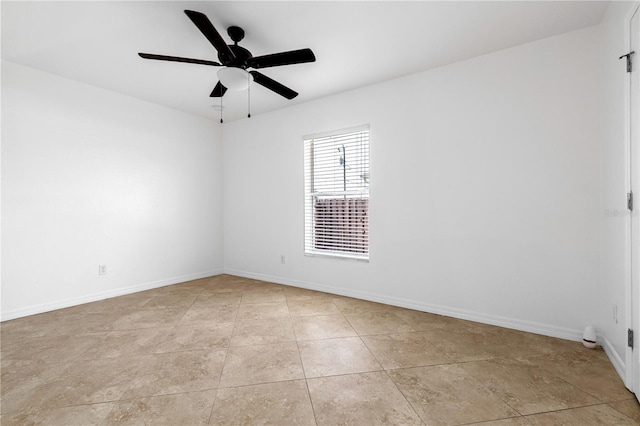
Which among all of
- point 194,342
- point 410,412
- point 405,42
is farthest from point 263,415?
point 405,42

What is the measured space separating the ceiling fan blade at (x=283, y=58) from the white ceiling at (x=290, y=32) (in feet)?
1.13

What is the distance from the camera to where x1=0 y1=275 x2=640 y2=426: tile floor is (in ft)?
5.14

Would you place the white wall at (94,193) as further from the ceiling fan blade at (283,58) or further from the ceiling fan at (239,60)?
the ceiling fan blade at (283,58)

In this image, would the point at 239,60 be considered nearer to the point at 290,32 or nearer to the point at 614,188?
the point at 290,32

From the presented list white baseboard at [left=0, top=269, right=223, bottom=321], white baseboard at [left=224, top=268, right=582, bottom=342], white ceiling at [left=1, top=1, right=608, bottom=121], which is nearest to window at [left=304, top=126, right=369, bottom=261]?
white baseboard at [left=224, top=268, right=582, bottom=342]

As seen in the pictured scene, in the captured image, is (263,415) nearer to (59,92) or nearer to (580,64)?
(580,64)

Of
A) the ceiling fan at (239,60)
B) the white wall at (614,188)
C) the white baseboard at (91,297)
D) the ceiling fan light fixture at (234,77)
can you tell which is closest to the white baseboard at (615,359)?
the white wall at (614,188)

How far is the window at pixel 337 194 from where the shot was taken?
12.1 ft

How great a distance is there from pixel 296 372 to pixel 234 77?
2.41 meters

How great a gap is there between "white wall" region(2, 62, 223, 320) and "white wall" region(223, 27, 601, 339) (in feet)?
7.20

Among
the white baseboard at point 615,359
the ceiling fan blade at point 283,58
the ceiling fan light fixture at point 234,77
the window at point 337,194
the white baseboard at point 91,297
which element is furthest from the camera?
the window at point 337,194

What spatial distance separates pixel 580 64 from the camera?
7.97ft

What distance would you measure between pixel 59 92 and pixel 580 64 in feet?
17.8

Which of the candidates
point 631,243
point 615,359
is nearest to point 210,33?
point 631,243
